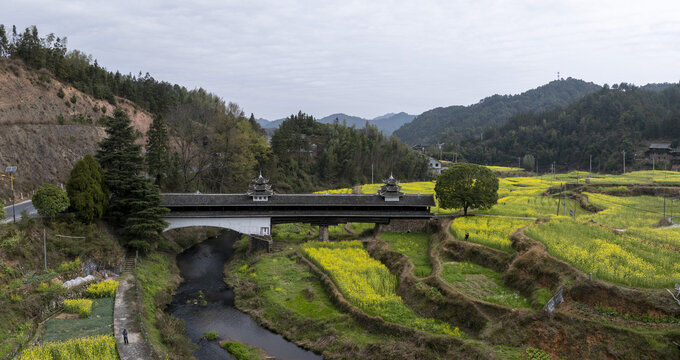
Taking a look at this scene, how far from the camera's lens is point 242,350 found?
71.2 feet

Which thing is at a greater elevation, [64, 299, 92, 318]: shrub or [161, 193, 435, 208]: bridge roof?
[161, 193, 435, 208]: bridge roof

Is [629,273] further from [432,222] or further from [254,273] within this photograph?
[254,273]

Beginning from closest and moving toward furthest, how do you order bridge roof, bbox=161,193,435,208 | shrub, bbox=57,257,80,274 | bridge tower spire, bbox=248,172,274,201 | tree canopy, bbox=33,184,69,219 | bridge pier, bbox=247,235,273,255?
shrub, bbox=57,257,80,274
tree canopy, bbox=33,184,69,219
bridge pier, bbox=247,235,273,255
bridge roof, bbox=161,193,435,208
bridge tower spire, bbox=248,172,274,201

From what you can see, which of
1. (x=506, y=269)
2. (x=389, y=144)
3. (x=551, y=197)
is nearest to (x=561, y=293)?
(x=506, y=269)

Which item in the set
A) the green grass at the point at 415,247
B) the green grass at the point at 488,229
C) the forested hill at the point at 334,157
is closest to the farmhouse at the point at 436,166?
the forested hill at the point at 334,157

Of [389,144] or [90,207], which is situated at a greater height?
[389,144]

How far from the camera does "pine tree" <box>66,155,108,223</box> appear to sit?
2998 cm

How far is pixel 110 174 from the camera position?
109 ft

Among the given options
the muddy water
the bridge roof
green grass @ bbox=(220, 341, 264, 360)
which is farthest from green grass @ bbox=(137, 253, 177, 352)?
the bridge roof

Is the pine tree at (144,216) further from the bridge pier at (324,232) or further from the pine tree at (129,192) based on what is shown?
the bridge pier at (324,232)

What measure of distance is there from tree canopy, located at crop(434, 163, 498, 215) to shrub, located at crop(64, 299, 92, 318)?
2799 centimetres

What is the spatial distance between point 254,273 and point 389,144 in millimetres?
51200

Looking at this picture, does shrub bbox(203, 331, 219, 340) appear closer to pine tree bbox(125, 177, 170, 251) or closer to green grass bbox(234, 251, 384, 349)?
green grass bbox(234, 251, 384, 349)

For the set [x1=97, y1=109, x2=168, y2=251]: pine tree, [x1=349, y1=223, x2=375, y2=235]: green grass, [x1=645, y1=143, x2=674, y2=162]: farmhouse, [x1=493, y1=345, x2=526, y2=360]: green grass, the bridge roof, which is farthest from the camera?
[x1=645, y1=143, x2=674, y2=162]: farmhouse
